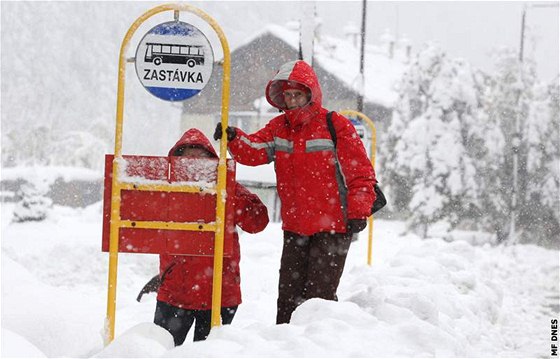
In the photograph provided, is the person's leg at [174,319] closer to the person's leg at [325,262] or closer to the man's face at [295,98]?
the person's leg at [325,262]

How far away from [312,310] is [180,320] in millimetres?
803

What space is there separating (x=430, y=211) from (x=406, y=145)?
88.8 inches

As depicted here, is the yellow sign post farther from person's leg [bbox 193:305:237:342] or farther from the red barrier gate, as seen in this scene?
person's leg [bbox 193:305:237:342]

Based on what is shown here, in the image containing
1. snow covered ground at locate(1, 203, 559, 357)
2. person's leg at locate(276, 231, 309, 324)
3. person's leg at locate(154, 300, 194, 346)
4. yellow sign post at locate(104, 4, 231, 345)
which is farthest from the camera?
person's leg at locate(276, 231, 309, 324)

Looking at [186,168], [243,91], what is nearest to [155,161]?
[186,168]

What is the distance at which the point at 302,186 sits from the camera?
515cm

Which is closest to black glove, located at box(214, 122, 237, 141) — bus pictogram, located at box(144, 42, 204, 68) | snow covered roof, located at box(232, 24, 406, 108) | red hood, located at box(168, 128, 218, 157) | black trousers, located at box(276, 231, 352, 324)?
red hood, located at box(168, 128, 218, 157)

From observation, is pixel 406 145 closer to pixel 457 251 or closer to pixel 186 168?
pixel 457 251

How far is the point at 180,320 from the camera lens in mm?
4988

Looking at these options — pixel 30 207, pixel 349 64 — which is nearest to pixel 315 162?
pixel 30 207

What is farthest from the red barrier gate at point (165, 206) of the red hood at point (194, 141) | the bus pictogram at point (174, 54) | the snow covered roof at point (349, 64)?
the snow covered roof at point (349, 64)

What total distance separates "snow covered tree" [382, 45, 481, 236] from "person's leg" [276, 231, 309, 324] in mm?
21067

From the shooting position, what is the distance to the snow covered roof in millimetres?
35688

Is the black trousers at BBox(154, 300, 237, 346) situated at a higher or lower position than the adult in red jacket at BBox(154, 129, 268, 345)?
lower
